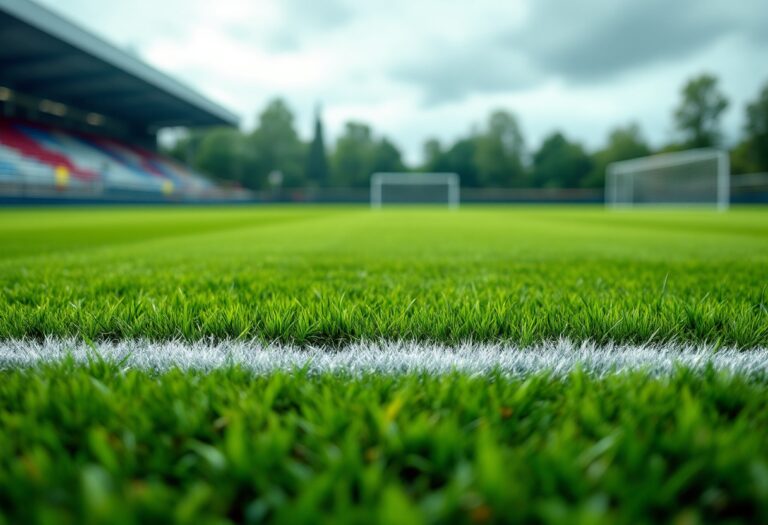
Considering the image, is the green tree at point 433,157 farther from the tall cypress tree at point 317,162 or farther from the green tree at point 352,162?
the tall cypress tree at point 317,162

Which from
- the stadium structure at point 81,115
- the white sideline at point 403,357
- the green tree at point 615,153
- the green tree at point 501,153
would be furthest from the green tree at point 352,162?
the white sideline at point 403,357

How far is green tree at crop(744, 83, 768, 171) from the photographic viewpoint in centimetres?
4203

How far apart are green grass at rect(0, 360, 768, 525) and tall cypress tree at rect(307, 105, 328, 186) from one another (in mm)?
55773

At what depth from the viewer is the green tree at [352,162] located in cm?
5531

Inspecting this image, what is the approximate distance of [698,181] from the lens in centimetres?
2391

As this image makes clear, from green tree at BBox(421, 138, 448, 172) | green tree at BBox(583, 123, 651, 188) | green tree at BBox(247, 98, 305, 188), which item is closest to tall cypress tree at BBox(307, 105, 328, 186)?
green tree at BBox(247, 98, 305, 188)

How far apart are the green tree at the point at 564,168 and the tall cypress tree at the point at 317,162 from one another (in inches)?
939

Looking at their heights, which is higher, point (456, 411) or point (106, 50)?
point (106, 50)

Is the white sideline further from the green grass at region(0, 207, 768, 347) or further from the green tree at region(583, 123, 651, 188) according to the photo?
the green tree at region(583, 123, 651, 188)

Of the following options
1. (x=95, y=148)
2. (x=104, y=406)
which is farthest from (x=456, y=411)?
(x=95, y=148)

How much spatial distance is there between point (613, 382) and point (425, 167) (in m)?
57.5

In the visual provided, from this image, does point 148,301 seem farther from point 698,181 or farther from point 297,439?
point 698,181

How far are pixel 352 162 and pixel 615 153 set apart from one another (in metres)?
28.7

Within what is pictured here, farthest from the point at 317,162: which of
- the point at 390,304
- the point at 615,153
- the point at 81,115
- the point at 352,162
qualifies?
the point at 390,304
